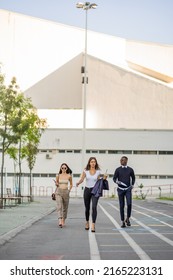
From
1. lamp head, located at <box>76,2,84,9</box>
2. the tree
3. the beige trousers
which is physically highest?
lamp head, located at <box>76,2,84,9</box>

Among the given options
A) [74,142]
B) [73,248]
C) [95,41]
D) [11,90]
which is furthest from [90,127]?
[73,248]

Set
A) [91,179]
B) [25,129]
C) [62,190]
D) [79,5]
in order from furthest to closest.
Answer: [79,5]
[25,129]
[62,190]
[91,179]

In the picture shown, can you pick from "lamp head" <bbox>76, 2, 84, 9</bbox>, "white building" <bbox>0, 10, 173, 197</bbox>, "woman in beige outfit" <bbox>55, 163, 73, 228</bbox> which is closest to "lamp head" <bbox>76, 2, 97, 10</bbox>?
"lamp head" <bbox>76, 2, 84, 9</bbox>

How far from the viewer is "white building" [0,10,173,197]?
65.8 m

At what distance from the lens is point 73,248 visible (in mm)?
11305

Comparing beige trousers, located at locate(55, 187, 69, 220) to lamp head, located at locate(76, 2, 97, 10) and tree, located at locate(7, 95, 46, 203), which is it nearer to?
tree, located at locate(7, 95, 46, 203)

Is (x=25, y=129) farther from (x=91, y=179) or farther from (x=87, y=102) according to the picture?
(x=87, y=102)

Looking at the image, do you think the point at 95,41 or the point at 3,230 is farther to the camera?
the point at 95,41

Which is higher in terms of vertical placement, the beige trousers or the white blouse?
the white blouse

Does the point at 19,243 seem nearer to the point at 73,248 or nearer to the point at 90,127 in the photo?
the point at 73,248

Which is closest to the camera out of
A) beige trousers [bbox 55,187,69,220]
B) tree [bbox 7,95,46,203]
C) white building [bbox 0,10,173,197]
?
beige trousers [bbox 55,187,69,220]

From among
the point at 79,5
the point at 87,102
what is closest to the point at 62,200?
the point at 79,5

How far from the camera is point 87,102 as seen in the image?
71062 mm

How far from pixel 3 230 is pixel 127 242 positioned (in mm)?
3878
